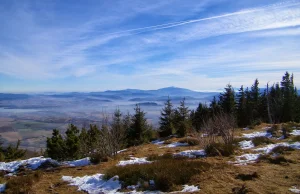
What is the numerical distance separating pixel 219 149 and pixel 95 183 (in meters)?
5.77

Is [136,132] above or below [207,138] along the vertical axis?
below

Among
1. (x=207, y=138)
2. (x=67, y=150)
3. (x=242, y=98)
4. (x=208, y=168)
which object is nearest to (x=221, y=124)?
(x=207, y=138)

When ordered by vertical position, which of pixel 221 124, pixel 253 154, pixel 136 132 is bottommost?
pixel 136 132

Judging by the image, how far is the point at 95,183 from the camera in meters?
8.02

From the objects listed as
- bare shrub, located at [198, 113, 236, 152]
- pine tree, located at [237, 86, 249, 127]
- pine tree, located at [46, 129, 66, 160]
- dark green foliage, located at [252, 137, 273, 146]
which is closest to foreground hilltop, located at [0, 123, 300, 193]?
bare shrub, located at [198, 113, 236, 152]

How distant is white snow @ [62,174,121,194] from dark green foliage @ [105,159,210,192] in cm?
24

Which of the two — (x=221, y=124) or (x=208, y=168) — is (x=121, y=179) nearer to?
(x=208, y=168)

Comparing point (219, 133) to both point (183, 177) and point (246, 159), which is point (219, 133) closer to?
point (246, 159)

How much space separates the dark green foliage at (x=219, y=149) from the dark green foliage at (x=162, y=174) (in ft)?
9.04

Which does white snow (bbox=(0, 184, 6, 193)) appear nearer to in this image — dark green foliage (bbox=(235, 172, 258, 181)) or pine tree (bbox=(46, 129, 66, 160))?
pine tree (bbox=(46, 129, 66, 160))

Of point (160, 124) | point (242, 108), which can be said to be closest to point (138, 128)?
point (160, 124)

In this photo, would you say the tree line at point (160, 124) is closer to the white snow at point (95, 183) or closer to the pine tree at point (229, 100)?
the pine tree at point (229, 100)

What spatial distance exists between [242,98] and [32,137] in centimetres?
8053

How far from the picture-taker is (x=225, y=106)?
39.7m
